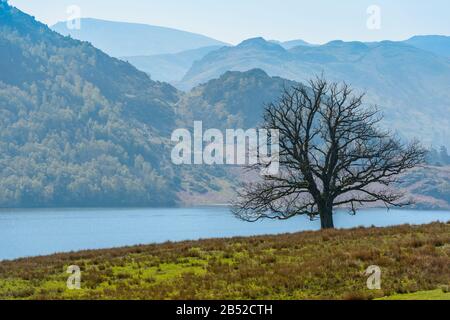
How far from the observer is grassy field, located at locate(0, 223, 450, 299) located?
22.5 metres

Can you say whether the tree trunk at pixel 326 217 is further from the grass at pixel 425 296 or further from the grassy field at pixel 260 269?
the grass at pixel 425 296

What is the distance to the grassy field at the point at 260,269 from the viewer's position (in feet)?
73.7

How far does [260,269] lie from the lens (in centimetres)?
2639

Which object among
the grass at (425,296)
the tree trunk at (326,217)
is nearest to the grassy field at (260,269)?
the grass at (425,296)

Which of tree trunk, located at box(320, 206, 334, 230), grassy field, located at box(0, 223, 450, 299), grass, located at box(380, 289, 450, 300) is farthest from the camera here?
tree trunk, located at box(320, 206, 334, 230)

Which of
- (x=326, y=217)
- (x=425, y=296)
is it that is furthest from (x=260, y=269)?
(x=326, y=217)

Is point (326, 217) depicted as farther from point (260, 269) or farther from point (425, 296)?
point (425, 296)

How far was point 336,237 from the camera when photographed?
35.2m

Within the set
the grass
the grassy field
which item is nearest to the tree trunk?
the grassy field

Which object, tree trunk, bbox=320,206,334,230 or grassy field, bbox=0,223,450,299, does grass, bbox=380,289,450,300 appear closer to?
grassy field, bbox=0,223,450,299

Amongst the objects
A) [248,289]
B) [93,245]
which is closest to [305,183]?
[248,289]
